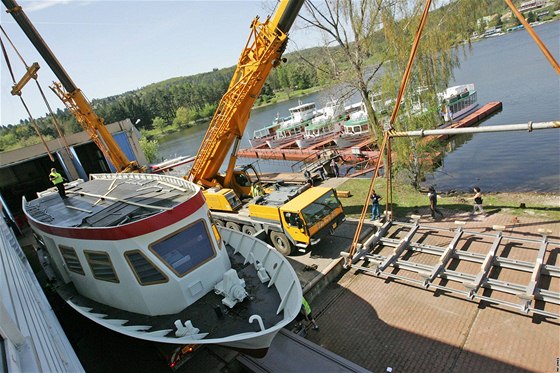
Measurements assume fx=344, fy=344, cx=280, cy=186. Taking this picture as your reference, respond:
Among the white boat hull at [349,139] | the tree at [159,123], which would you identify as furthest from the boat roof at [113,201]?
the tree at [159,123]

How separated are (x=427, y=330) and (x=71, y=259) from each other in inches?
334

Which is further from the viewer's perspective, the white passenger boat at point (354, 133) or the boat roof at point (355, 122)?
the boat roof at point (355, 122)

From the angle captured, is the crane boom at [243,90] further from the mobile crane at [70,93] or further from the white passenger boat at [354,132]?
the white passenger boat at [354,132]

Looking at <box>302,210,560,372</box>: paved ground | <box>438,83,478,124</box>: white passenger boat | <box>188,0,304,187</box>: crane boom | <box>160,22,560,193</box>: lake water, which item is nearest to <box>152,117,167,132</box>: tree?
<box>160,22,560,193</box>: lake water

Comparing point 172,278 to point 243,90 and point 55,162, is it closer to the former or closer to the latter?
point 243,90

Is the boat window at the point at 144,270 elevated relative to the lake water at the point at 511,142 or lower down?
elevated

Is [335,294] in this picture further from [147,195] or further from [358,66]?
[358,66]

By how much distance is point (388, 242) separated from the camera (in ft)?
36.2

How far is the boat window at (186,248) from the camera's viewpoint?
6.96 metres

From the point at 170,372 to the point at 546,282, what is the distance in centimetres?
907

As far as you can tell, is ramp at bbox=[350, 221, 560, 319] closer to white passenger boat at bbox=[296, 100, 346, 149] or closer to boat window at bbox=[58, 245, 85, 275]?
boat window at bbox=[58, 245, 85, 275]

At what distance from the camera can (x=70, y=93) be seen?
17.6 meters

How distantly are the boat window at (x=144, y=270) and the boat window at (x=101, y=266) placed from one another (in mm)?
582

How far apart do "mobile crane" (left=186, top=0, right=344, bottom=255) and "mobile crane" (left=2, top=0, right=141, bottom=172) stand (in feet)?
21.0
